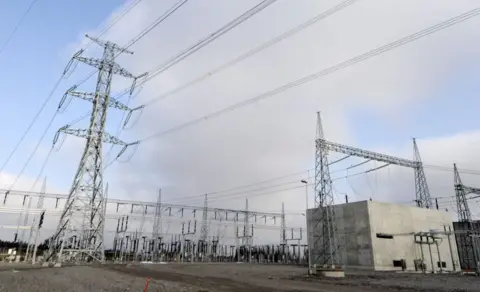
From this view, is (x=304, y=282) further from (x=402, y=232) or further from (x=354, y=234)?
(x=402, y=232)

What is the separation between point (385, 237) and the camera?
43.6 metres

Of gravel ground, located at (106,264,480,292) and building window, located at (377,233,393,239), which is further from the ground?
building window, located at (377,233,393,239)

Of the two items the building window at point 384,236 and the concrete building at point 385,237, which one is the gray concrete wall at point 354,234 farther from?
the building window at point 384,236

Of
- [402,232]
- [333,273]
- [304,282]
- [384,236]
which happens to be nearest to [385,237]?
[384,236]

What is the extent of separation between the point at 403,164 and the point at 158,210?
4552 centimetres

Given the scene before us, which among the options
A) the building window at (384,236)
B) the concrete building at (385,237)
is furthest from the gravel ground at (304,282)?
the building window at (384,236)

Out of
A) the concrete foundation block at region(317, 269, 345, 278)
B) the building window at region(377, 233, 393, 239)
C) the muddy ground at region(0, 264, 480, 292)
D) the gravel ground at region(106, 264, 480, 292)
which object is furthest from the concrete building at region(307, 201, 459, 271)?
the muddy ground at region(0, 264, 480, 292)

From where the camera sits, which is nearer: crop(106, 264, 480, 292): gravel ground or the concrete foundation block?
crop(106, 264, 480, 292): gravel ground

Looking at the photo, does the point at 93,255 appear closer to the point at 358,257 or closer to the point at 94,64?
the point at 94,64

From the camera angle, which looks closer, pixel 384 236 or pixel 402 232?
pixel 384 236

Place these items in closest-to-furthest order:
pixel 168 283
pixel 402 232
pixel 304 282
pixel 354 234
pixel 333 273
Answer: pixel 168 283, pixel 304 282, pixel 333 273, pixel 354 234, pixel 402 232

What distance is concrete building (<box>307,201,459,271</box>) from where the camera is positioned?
4225cm

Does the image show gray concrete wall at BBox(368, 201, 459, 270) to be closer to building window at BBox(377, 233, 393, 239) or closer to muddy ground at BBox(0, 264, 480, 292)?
building window at BBox(377, 233, 393, 239)

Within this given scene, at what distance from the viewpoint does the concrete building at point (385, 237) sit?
42250mm
